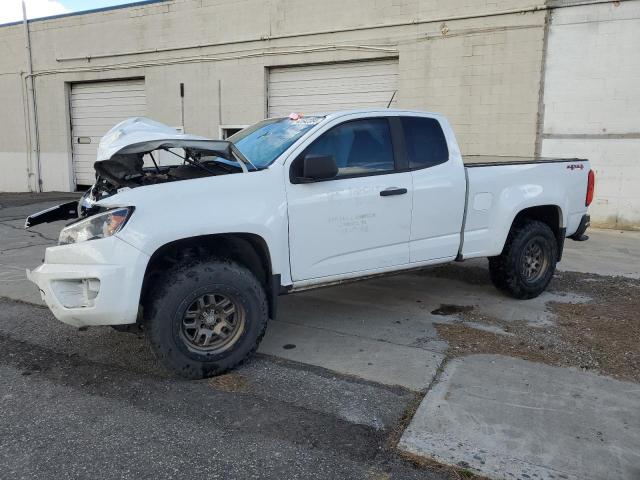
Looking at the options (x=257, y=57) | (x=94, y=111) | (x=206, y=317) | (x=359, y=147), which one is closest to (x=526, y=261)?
(x=359, y=147)

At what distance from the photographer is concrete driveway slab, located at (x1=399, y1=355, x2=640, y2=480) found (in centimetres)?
296

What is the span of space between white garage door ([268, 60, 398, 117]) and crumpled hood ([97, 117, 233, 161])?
8.93m

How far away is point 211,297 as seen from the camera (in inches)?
154

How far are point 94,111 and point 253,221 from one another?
14.9 metres

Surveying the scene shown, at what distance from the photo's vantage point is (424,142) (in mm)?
5129

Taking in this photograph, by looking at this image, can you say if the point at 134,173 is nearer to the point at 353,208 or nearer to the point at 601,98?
the point at 353,208

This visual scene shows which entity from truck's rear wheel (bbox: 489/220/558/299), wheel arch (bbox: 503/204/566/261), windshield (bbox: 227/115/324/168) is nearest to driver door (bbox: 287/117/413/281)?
windshield (bbox: 227/115/324/168)

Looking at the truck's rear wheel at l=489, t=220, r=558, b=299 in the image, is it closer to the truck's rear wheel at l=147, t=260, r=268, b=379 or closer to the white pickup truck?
the white pickup truck

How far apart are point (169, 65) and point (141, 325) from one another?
1283 centimetres

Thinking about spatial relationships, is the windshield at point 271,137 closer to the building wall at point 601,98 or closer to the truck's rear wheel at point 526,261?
the truck's rear wheel at point 526,261

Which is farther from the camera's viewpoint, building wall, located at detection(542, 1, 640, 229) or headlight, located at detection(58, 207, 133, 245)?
building wall, located at detection(542, 1, 640, 229)

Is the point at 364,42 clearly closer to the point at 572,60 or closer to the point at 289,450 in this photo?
the point at 572,60

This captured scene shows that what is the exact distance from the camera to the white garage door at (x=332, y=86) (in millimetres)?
12562

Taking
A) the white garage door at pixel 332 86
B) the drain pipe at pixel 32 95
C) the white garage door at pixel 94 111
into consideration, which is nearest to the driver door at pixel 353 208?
the white garage door at pixel 332 86
